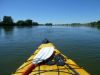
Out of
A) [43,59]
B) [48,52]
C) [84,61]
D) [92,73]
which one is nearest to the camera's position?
[43,59]

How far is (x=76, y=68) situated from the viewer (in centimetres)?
914

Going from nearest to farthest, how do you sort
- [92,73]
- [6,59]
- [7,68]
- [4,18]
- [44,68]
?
[44,68], [92,73], [7,68], [6,59], [4,18]

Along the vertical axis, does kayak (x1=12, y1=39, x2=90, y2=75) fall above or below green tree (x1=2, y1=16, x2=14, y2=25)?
below

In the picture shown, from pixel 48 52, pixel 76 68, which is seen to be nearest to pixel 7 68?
pixel 48 52

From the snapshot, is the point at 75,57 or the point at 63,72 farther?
the point at 75,57

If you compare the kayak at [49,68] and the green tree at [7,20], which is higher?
the green tree at [7,20]

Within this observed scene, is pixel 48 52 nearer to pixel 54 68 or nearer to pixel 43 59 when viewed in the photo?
pixel 43 59

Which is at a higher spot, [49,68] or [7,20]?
[7,20]

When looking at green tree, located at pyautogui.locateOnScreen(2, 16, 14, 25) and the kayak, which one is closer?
the kayak

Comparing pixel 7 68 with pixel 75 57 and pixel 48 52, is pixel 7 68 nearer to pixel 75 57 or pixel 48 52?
pixel 48 52

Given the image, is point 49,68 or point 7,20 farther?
point 7,20

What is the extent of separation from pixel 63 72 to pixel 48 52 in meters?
2.63

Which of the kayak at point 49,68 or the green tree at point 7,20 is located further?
the green tree at point 7,20

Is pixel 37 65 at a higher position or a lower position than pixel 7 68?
higher
